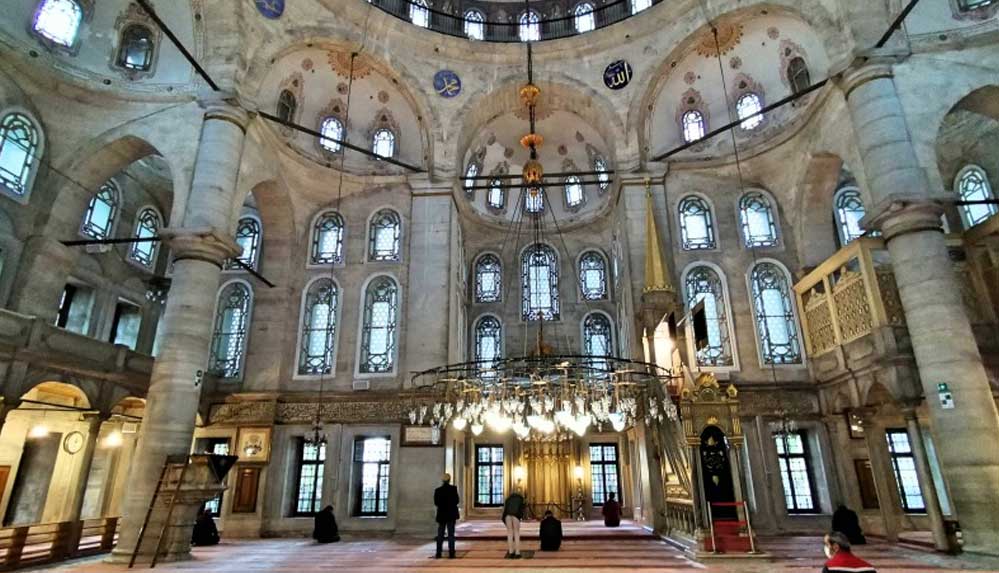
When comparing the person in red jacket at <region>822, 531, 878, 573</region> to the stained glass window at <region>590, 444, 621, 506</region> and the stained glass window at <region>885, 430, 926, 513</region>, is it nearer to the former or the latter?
the stained glass window at <region>885, 430, 926, 513</region>

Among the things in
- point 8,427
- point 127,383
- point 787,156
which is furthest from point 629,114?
point 8,427

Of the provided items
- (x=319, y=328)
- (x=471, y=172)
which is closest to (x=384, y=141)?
(x=471, y=172)

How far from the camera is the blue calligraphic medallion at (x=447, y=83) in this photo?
16.0 metres

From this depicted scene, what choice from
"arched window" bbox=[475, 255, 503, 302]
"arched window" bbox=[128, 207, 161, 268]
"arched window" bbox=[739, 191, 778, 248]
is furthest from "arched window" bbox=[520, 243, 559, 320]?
"arched window" bbox=[128, 207, 161, 268]

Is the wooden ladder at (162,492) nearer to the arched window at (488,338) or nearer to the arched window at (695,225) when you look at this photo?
the arched window at (488,338)

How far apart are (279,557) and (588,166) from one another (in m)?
16.3

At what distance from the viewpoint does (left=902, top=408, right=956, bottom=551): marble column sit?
29.4 ft

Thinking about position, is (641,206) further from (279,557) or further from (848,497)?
(279,557)

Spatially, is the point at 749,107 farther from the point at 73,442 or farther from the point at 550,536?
the point at 73,442

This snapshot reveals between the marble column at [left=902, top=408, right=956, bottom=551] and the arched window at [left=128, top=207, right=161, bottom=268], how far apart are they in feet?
63.6

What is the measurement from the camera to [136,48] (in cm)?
1280

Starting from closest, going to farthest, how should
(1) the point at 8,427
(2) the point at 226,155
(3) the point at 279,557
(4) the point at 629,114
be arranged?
(3) the point at 279,557 < (2) the point at 226,155 < (1) the point at 8,427 < (4) the point at 629,114

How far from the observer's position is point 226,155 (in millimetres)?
11273

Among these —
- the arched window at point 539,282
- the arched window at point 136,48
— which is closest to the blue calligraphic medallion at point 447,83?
the arched window at point 539,282
